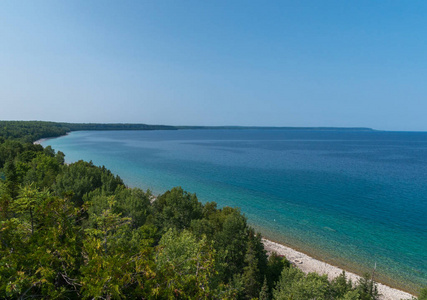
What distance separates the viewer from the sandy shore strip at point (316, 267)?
2626 cm

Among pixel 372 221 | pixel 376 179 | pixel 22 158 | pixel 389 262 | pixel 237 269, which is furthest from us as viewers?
pixel 376 179

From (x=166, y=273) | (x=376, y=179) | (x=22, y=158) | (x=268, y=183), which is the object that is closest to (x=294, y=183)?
(x=268, y=183)

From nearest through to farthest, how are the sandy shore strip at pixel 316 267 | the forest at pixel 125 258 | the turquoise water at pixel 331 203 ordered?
the forest at pixel 125 258 → the sandy shore strip at pixel 316 267 → the turquoise water at pixel 331 203

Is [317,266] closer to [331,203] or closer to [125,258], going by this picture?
[331,203]

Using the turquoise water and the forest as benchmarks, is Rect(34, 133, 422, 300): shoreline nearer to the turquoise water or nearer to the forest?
the turquoise water

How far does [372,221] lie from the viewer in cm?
4566

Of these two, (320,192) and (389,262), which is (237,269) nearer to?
(389,262)

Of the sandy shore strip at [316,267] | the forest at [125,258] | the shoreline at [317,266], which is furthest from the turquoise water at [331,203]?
the forest at [125,258]

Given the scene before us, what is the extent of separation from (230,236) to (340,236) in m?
25.5

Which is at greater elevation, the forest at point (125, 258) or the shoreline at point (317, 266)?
the forest at point (125, 258)

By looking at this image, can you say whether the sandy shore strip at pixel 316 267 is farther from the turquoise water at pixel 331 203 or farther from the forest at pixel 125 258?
the forest at pixel 125 258

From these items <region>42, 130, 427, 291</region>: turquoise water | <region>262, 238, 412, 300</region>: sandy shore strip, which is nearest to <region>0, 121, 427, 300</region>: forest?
<region>262, 238, 412, 300</region>: sandy shore strip

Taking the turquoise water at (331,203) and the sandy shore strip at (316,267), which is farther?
the turquoise water at (331,203)

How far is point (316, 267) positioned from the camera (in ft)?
101
